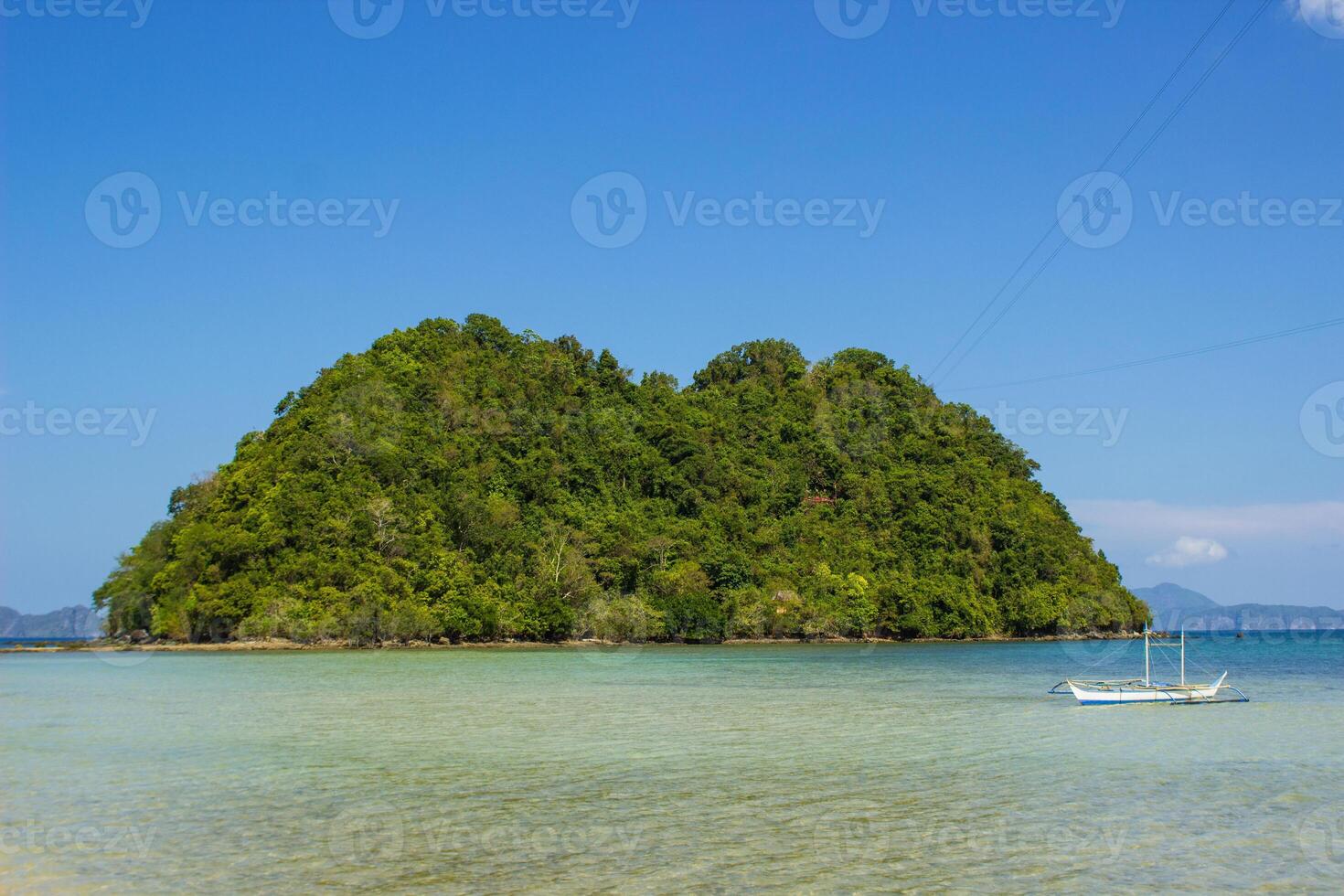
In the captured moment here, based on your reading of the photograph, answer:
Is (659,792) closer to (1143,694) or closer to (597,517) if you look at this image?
(1143,694)

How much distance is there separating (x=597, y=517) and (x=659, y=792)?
63.2 meters

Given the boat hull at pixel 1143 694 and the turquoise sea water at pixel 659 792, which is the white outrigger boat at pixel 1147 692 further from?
the turquoise sea water at pixel 659 792

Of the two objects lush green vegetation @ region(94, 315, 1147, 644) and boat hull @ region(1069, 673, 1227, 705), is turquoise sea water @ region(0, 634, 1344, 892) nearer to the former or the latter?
boat hull @ region(1069, 673, 1227, 705)

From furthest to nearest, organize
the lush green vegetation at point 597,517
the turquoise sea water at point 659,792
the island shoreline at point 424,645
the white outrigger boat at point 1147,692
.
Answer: the lush green vegetation at point 597,517 < the island shoreline at point 424,645 < the white outrigger boat at point 1147,692 < the turquoise sea water at point 659,792

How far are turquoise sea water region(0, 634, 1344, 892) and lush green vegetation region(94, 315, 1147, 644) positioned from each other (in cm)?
3223

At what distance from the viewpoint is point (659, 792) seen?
15.7 metres

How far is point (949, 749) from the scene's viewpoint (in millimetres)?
20500

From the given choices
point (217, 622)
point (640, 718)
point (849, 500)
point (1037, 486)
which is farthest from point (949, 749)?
point (1037, 486)

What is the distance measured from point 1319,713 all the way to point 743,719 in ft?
52.9

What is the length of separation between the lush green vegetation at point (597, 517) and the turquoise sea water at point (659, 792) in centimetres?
3223

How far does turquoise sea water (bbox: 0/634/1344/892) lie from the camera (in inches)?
447

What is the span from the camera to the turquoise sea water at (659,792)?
37.2ft

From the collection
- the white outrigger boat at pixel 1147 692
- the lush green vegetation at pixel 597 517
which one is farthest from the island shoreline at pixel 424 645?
the white outrigger boat at pixel 1147 692

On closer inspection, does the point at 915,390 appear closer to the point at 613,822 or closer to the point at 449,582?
the point at 449,582
